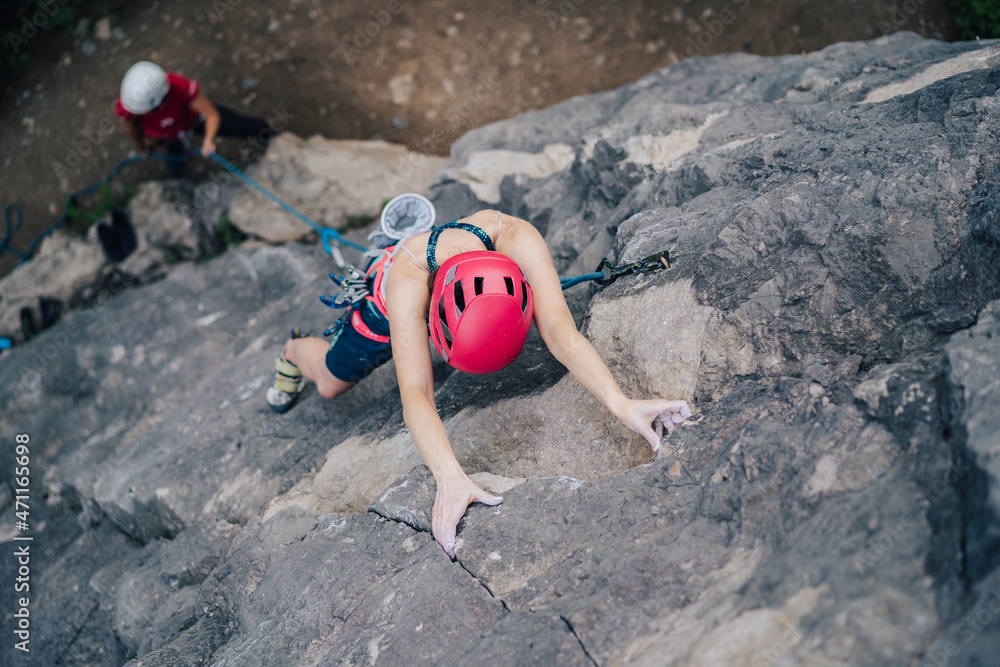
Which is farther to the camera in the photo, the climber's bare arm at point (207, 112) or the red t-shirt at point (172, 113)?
the climber's bare arm at point (207, 112)

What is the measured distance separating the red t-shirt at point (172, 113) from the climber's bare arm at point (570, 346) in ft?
15.0

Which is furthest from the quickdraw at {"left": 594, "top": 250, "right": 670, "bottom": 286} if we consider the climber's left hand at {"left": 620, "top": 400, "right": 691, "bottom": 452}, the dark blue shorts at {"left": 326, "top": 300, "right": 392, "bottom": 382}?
the dark blue shorts at {"left": 326, "top": 300, "right": 392, "bottom": 382}

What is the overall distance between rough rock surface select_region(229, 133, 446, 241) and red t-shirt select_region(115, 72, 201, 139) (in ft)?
2.50

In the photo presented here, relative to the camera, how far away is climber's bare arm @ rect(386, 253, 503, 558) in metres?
2.35

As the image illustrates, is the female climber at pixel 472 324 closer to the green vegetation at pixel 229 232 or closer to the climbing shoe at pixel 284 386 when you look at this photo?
the climbing shoe at pixel 284 386

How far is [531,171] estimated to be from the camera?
4.74m

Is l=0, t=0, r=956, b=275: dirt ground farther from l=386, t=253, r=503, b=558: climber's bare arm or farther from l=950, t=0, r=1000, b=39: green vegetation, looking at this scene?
l=386, t=253, r=503, b=558: climber's bare arm

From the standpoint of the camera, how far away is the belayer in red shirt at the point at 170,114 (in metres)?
5.53

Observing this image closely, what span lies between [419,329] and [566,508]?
93 cm

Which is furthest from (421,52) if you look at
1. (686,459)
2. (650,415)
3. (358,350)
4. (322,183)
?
(686,459)

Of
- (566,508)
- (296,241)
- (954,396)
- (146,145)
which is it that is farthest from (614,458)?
(146,145)

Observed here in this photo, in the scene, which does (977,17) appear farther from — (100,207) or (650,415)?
(100,207)

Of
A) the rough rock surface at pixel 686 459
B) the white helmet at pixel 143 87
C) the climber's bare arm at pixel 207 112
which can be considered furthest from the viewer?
the climber's bare arm at pixel 207 112

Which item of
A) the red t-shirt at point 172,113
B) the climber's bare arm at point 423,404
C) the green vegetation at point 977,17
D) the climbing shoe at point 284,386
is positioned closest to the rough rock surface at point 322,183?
the red t-shirt at point 172,113
